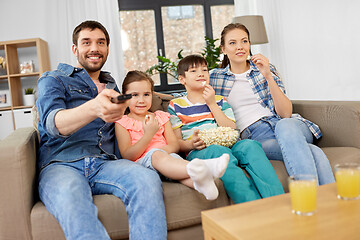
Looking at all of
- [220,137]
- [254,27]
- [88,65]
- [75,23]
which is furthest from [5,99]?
[220,137]

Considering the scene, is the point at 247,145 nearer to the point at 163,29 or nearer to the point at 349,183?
the point at 349,183

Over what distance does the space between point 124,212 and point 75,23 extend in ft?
12.7

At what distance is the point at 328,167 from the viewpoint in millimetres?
1649

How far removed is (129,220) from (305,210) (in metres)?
0.65

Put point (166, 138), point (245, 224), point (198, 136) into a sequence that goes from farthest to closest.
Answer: point (166, 138), point (198, 136), point (245, 224)

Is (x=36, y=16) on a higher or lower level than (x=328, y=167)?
higher

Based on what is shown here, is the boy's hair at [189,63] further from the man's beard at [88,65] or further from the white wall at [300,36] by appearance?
the white wall at [300,36]

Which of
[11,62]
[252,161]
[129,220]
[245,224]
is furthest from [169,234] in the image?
[11,62]

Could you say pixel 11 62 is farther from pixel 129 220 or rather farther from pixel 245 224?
pixel 245 224

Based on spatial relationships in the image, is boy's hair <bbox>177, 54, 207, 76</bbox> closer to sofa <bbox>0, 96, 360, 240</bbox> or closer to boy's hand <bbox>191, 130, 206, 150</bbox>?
boy's hand <bbox>191, 130, 206, 150</bbox>

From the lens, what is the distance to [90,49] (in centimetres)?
182

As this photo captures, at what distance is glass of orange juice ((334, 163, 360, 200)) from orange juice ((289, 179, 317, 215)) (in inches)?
5.3

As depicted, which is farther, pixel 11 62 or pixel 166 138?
pixel 11 62

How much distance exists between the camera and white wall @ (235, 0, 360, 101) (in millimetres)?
4250
